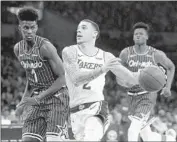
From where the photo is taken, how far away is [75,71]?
21.5 feet

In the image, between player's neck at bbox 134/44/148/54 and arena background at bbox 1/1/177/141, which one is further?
arena background at bbox 1/1/177/141

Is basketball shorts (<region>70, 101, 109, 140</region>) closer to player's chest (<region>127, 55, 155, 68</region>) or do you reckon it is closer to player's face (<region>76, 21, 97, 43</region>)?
player's face (<region>76, 21, 97, 43</region>)

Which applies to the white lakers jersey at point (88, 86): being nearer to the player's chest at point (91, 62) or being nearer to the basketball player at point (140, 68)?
the player's chest at point (91, 62)

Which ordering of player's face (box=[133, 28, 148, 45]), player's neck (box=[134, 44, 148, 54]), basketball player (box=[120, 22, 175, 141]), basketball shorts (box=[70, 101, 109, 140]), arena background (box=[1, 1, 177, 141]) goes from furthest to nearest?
arena background (box=[1, 1, 177, 141]) < player's neck (box=[134, 44, 148, 54]) < player's face (box=[133, 28, 148, 45]) < basketball player (box=[120, 22, 175, 141]) < basketball shorts (box=[70, 101, 109, 140])

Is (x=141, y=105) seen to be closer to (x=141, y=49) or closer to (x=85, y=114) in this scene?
(x=141, y=49)

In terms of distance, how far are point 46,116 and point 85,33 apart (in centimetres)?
126

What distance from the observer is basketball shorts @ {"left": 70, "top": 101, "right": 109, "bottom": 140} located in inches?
249

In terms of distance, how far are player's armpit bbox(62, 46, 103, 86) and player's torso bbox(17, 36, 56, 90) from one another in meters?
0.42

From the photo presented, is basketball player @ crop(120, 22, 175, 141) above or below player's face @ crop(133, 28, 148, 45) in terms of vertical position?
below

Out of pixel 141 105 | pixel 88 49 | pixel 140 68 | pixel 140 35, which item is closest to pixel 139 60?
pixel 140 68

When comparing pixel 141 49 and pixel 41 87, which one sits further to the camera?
pixel 141 49

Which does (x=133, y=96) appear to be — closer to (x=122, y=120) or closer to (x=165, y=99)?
(x=122, y=120)

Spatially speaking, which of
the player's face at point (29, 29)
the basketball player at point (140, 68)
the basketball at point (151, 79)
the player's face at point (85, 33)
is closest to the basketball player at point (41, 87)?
the player's face at point (29, 29)

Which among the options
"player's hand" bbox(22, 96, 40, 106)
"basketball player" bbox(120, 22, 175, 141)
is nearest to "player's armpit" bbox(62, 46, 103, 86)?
"player's hand" bbox(22, 96, 40, 106)
